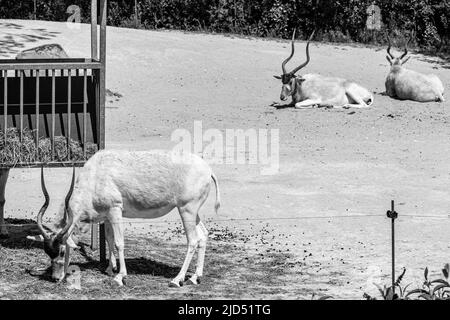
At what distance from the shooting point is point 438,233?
1256cm

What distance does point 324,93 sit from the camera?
2184 centimetres

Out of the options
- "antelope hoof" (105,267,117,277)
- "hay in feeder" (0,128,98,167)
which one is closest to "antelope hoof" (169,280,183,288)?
"antelope hoof" (105,267,117,277)

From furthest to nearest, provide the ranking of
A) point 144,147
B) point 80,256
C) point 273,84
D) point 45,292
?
point 273,84, point 144,147, point 80,256, point 45,292

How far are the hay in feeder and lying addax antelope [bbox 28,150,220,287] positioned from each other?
0.67m

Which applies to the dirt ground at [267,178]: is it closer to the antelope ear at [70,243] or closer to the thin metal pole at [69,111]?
the antelope ear at [70,243]

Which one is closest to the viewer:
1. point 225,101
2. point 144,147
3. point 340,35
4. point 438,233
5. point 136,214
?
point 136,214

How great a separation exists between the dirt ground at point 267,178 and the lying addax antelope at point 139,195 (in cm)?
41

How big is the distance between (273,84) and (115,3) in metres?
8.62

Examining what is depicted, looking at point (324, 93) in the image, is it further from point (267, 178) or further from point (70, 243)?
point (70, 243)

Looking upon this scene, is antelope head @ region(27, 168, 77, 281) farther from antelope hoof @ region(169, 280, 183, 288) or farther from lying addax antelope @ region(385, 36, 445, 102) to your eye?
lying addax antelope @ region(385, 36, 445, 102)

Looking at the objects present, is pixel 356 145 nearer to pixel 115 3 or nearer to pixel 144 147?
pixel 144 147
